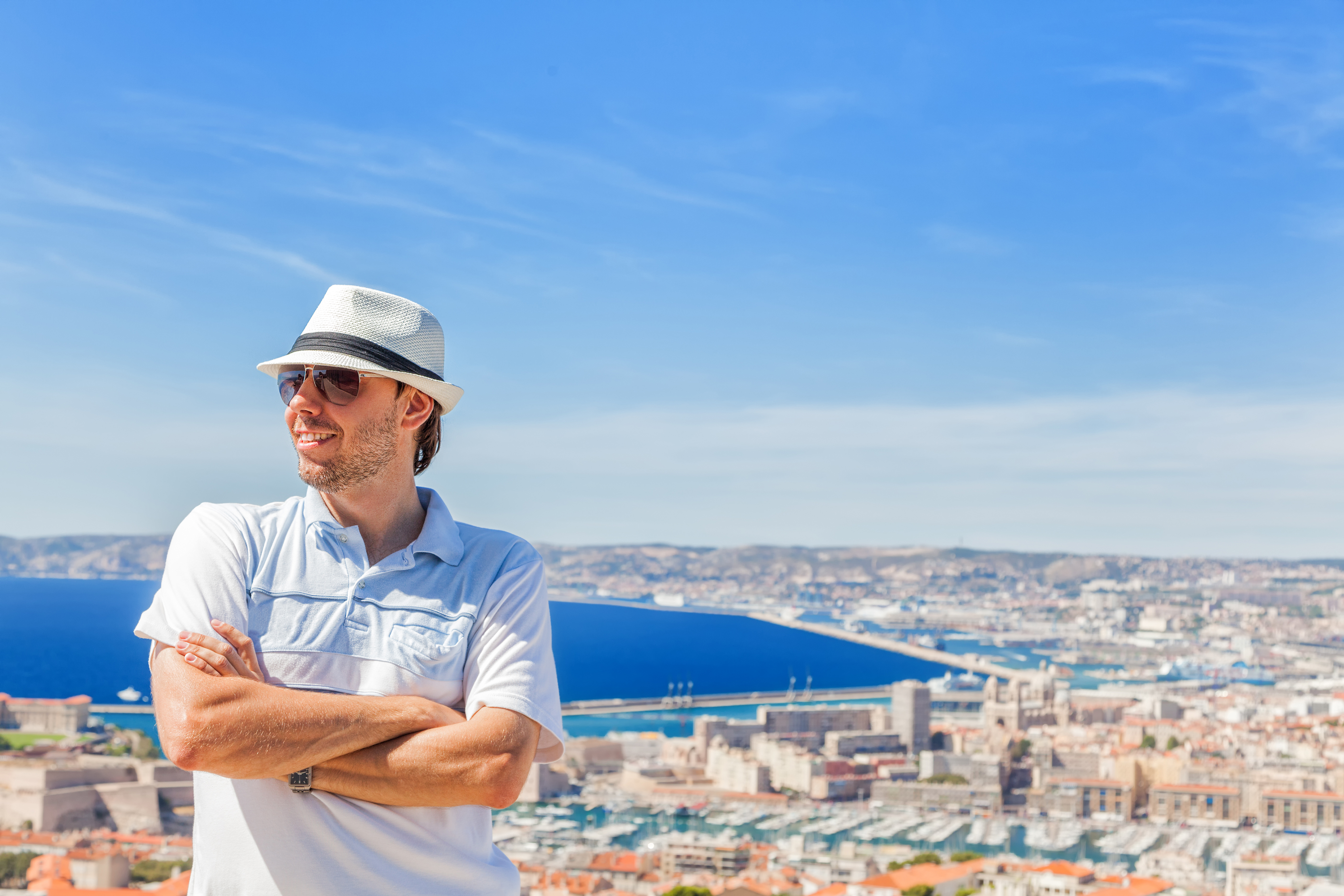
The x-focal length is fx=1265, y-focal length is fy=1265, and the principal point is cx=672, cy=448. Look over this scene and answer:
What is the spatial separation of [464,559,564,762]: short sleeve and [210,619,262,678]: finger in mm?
133

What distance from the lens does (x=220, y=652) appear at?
770 millimetres

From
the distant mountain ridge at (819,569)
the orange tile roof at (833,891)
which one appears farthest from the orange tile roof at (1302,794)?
the distant mountain ridge at (819,569)

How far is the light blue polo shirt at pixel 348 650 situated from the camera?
30.7 inches

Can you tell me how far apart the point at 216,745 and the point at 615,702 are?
3371 cm

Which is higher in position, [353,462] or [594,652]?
[353,462]

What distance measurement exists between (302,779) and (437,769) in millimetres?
82

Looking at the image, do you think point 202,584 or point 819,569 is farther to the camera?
point 819,569

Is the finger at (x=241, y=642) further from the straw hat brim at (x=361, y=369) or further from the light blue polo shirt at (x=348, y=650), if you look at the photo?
the straw hat brim at (x=361, y=369)

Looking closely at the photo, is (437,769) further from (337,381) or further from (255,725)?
(337,381)

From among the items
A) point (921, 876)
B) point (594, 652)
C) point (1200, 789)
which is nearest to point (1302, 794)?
A: point (1200, 789)

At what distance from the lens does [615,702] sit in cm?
3378

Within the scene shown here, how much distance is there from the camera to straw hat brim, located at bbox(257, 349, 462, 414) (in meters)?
0.82

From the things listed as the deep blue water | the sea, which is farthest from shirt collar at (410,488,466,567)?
the deep blue water

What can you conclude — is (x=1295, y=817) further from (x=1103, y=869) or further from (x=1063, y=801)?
(x=1103, y=869)
